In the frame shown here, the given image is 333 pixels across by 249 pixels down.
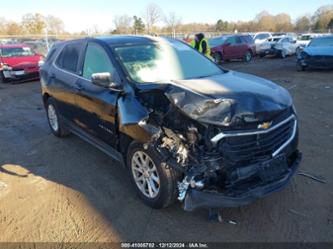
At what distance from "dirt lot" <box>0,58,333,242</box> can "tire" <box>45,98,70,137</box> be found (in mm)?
226

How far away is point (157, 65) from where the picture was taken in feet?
13.8

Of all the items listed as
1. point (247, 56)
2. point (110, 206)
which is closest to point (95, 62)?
point (110, 206)

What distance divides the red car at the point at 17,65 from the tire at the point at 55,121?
328 inches

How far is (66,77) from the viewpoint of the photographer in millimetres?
5172

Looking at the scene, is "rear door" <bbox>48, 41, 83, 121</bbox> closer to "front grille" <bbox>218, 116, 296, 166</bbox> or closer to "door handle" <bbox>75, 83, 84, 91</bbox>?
"door handle" <bbox>75, 83, 84, 91</bbox>

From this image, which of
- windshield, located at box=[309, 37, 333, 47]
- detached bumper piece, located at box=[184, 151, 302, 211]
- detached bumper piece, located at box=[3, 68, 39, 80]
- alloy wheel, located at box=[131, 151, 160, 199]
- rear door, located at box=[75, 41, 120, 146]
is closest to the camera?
detached bumper piece, located at box=[184, 151, 302, 211]

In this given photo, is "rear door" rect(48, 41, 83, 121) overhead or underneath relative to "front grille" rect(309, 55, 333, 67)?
overhead

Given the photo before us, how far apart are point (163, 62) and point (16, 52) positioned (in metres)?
12.5

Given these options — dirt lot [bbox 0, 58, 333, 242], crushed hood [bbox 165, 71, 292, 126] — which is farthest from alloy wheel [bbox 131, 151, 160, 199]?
crushed hood [bbox 165, 71, 292, 126]

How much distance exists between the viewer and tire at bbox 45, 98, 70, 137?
232 inches

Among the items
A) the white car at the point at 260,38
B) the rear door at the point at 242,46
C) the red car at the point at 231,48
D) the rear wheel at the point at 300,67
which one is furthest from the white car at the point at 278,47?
the rear wheel at the point at 300,67

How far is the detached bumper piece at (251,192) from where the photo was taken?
2973 millimetres

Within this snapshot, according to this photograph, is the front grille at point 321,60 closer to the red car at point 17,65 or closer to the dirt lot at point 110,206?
the dirt lot at point 110,206

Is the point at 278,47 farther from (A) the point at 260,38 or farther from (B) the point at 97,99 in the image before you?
(B) the point at 97,99
